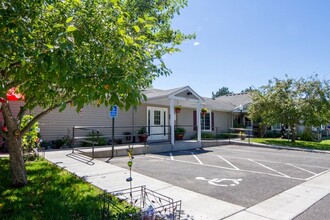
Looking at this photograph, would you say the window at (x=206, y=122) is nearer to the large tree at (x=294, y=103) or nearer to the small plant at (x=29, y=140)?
the large tree at (x=294, y=103)

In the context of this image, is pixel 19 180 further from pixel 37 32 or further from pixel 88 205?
pixel 37 32

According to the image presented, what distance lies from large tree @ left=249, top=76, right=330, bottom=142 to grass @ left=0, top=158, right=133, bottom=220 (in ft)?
54.6

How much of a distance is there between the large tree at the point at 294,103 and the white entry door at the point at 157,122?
25.8 ft

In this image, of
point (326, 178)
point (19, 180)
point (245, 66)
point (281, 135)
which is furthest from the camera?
point (281, 135)

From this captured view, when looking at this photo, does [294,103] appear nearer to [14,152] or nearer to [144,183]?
[144,183]

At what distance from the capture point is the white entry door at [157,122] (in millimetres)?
17469

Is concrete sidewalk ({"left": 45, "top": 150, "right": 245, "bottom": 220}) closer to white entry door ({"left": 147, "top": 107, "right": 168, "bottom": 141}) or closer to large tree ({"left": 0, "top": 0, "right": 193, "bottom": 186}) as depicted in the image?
large tree ({"left": 0, "top": 0, "right": 193, "bottom": 186})

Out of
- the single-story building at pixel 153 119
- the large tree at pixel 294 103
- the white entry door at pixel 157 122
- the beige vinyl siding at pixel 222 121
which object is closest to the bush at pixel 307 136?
the large tree at pixel 294 103

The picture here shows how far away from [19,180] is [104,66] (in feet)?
14.0

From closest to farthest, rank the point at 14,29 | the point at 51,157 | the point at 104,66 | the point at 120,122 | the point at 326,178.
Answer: the point at 14,29 → the point at 104,66 → the point at 326,178 → the point at 51,157 → the point at 120,122

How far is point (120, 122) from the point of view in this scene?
15.8m

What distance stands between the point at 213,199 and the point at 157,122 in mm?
13193

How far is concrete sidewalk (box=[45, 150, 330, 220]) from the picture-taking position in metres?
4.41

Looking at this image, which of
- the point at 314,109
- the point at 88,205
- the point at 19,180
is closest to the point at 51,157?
the point at 19,180
